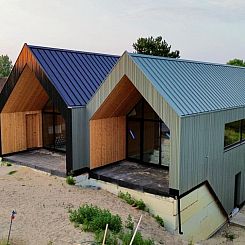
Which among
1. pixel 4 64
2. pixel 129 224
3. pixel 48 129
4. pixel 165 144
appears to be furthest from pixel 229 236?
pixel 4 64

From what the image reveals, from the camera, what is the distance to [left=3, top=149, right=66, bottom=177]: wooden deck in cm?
1350

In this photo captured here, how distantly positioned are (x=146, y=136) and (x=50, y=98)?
4.37 m

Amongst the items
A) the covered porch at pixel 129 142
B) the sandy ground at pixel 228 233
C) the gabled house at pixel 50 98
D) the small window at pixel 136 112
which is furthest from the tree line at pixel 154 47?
the sandy ground at pixel 228 233

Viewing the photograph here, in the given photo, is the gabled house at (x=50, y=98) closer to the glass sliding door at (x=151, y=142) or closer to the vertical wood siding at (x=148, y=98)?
the vertical wood siding at (x=148, y=98)

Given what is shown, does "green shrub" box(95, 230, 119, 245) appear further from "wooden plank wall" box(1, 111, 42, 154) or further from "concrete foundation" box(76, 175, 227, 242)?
"wooden plank wall" box(1, 111, 42, 154)

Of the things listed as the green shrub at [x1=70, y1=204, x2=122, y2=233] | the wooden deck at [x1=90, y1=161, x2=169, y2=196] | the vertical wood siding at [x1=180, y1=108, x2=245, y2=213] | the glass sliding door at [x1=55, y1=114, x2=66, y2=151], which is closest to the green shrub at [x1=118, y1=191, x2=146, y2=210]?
the wooden deck at [x1=90, y1=161, x2=169, y2=196]

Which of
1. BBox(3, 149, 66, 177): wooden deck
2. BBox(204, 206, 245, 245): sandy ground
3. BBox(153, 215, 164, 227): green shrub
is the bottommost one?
BBox(204, 206, 245, 245): sandy ground

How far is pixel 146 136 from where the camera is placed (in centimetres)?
1419

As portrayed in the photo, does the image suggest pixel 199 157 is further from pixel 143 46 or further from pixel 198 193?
pixel 143 46

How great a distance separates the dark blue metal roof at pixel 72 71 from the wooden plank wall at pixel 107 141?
3.97ft

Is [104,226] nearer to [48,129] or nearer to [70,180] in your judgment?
[70,180]

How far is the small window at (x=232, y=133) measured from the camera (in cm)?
1368

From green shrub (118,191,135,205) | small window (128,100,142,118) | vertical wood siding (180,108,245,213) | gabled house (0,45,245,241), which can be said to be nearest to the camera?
vertical wood siding (180,108,245,213)

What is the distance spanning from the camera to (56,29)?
74.7 ft
